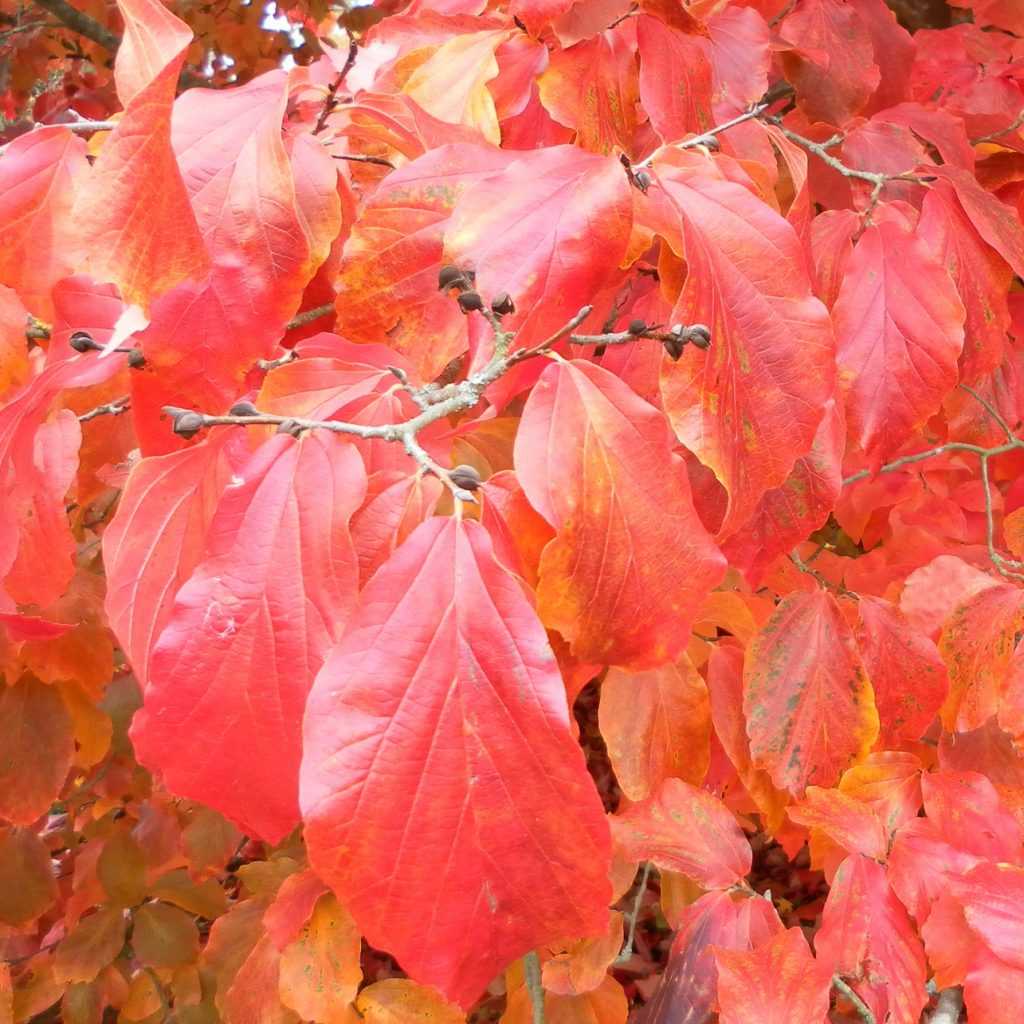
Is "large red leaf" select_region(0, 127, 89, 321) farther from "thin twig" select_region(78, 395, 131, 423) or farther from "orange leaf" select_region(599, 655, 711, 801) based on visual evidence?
"orange leaf" select_region(599, 655, 711, 801)

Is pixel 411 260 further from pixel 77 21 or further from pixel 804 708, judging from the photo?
pixel 77 21

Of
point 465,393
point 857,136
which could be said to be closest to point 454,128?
point 465,393

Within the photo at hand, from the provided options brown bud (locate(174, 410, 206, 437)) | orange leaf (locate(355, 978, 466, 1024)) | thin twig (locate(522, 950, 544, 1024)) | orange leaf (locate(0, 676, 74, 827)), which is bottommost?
thin twig (locate(522, 950, 544, 1024))

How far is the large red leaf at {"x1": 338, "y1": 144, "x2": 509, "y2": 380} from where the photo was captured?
2.52ft

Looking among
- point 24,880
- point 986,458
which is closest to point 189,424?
point 986,458

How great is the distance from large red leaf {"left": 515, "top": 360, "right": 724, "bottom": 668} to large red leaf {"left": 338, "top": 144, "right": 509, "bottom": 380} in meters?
0.20

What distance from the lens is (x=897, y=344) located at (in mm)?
967

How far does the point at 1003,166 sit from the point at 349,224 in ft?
3.28

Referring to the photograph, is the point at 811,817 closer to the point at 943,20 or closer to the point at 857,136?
the point at 857,136

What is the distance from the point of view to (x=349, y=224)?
950 millimetres

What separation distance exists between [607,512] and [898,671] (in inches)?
24.3

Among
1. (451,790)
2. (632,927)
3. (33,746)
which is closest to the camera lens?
(451,790)

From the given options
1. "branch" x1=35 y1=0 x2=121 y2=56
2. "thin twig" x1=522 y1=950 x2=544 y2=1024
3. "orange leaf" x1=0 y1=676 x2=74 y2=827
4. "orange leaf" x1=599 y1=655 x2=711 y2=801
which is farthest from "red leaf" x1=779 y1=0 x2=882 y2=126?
"branch" x1=35 y1=0 x2=121 y2=56

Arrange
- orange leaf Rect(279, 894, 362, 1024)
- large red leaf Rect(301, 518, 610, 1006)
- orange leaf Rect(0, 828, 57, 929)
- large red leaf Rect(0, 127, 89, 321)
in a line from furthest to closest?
orange leaf Rect(0, 828, 57, 929), orange leaf Rect(279, 894, 362, 1024), large red leaf Rect(0, 127, 89, 321), large red leaf Rect(301, 518, 610, 1006)
